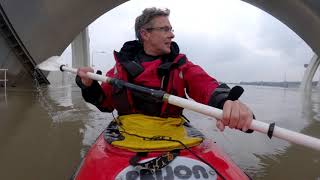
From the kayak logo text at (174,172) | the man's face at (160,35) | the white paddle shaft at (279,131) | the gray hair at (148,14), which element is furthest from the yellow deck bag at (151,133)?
the gray hair at (148,14)

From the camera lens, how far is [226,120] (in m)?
1.99

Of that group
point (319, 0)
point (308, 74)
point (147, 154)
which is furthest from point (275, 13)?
point (147, 154)

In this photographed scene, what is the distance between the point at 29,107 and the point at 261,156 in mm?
5982

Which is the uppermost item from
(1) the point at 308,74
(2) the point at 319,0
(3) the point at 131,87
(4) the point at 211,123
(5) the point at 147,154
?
(2) the point at 319,0

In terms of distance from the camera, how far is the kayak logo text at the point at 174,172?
2328 mm

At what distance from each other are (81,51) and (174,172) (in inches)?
938

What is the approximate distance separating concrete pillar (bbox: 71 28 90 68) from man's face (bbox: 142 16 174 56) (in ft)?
74.4

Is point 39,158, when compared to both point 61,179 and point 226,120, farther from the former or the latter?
point 226,120

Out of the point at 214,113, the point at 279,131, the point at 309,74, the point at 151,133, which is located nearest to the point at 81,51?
the point at 309,74

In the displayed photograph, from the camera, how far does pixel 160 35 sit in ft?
10.2

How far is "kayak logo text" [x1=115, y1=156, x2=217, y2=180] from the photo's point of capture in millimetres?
2328

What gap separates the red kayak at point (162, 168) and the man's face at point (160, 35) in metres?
0.84

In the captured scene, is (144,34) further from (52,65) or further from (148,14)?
(52,65)

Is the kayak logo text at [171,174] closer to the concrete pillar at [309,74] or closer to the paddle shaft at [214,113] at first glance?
the paddle shaft at [214,113]
